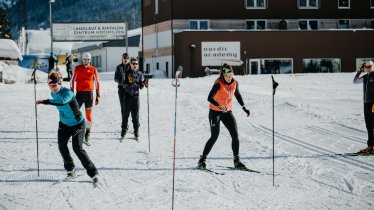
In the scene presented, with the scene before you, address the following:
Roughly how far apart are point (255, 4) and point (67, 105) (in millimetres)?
36416

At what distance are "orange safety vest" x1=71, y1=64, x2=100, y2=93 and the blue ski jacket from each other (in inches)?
133

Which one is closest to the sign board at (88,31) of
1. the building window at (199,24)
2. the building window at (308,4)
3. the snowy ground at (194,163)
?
the building window at (199,24)

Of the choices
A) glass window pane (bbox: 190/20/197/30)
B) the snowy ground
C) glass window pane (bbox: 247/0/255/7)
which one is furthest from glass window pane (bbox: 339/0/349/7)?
the snowy ground

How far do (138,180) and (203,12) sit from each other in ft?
113

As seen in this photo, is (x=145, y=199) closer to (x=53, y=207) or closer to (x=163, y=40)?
(x=53, y=207)

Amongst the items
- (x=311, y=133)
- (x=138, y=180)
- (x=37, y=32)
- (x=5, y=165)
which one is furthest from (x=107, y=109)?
(x=37, y=32)

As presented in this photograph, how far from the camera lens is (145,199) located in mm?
6328

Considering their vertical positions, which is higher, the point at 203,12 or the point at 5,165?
the point at 203,12

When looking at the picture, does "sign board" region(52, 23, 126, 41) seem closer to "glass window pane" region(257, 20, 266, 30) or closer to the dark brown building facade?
the dark brown building facade

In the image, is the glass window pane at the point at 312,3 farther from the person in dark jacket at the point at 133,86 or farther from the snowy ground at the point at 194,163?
the person in dark jacket at the point at 133,86

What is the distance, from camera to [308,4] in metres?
42.2

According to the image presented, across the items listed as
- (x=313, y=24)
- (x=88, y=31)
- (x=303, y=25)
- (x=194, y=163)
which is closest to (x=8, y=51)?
(x=88, y=31)

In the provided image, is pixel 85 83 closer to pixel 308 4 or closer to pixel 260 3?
pixel 260 3

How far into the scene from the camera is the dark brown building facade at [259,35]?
1468 inches
